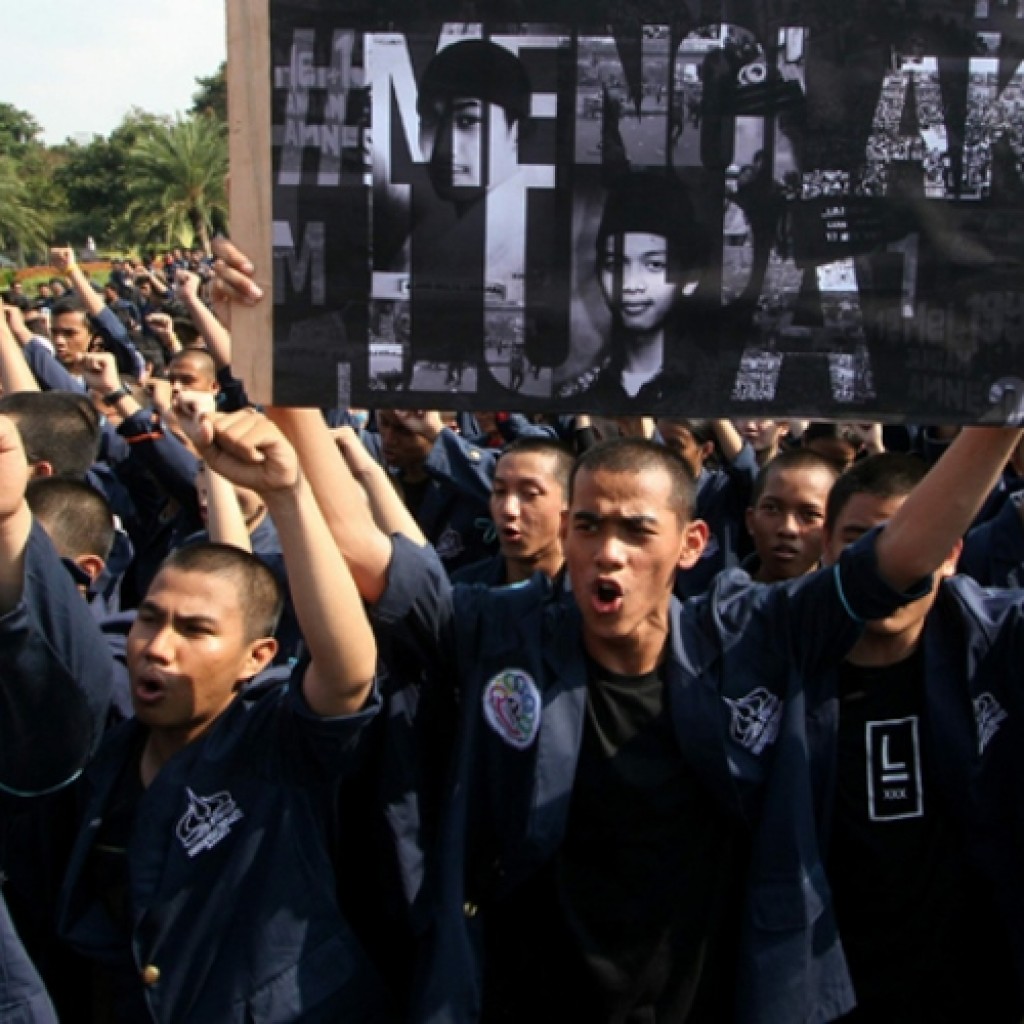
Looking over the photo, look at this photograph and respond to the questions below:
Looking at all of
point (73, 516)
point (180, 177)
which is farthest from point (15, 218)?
point (73, 516)

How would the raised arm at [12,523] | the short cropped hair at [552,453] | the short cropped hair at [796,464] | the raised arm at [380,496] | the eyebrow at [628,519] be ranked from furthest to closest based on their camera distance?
the short cropped hair at [552,453], the short cropped hair at [796,464], the raised arm at [380,496], the eyebrow at [628,519], the raised arm at [12,523]

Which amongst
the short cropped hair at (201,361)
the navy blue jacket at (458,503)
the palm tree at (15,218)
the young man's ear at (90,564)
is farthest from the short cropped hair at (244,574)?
the palm tree at (15,218)

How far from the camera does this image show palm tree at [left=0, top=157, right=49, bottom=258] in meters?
42.0

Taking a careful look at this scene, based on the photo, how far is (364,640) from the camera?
7.99 ft

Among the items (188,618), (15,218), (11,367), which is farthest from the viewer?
(15,218)

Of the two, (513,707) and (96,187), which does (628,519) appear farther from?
(96,187)

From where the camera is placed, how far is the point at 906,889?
269 centimetres

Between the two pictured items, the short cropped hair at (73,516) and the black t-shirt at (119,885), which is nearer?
the black t-shirt at (119,885)

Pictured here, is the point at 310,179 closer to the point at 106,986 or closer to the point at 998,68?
the point at 998,68

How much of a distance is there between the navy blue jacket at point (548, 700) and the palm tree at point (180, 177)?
4066 centimetres

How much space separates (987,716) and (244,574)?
1632mm

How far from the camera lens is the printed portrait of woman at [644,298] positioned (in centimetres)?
230

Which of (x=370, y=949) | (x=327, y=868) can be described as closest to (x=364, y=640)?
(x=327, y=868)

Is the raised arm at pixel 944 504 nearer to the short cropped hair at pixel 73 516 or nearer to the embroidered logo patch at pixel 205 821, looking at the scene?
the embroidered logo patch at pixel 205 821
